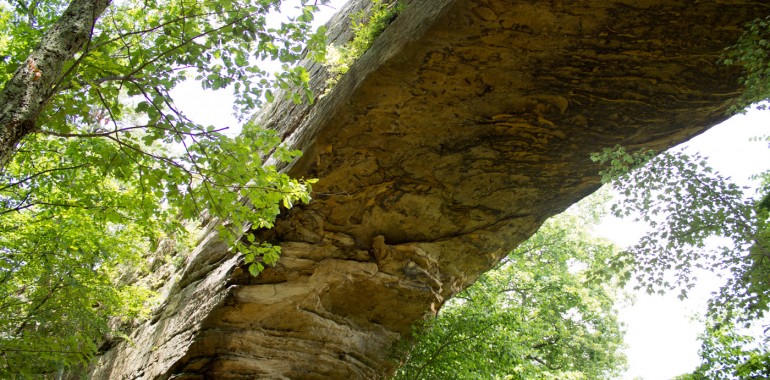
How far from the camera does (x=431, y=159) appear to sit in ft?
27.7

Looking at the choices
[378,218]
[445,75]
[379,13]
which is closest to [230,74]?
[445,75]

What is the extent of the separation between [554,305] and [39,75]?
15.4 metres

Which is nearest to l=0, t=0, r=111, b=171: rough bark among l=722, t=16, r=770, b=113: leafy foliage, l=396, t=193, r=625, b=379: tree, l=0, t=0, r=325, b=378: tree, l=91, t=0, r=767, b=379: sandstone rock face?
l=0, t=0, r=325, b=378: tree

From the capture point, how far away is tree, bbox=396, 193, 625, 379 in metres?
11.9

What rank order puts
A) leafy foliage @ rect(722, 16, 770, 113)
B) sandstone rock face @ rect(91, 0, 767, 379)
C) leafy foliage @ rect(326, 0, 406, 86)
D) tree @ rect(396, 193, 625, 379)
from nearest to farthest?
leafy foliage @ rect(722, 16, 770, 113)
sandstone rock face @ rect(91, 0, 767, 379)
leafy foliage @ rect(326, 0, 406, 86)
tree @ rect(396, 193, 625, 379)

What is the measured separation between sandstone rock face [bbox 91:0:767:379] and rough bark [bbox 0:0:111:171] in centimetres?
382

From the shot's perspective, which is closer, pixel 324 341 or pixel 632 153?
pixel 632 153

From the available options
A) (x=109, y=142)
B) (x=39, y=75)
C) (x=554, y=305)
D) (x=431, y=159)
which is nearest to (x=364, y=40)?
(x=431, y=159)

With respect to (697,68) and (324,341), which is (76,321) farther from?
(697,68)

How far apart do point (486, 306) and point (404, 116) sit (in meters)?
6.90

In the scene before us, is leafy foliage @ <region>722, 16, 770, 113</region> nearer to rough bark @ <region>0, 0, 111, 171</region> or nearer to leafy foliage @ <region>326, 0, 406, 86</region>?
leafy foliage @ <region>326, 0, 406, 86</region>

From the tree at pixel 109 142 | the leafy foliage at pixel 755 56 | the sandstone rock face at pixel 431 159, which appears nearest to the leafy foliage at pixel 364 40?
the sandstone rock face at pixel 431 159

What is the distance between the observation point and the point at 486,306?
41.9 feet

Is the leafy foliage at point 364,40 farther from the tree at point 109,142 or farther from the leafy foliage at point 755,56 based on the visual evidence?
the leafy foliage at point 755,56
